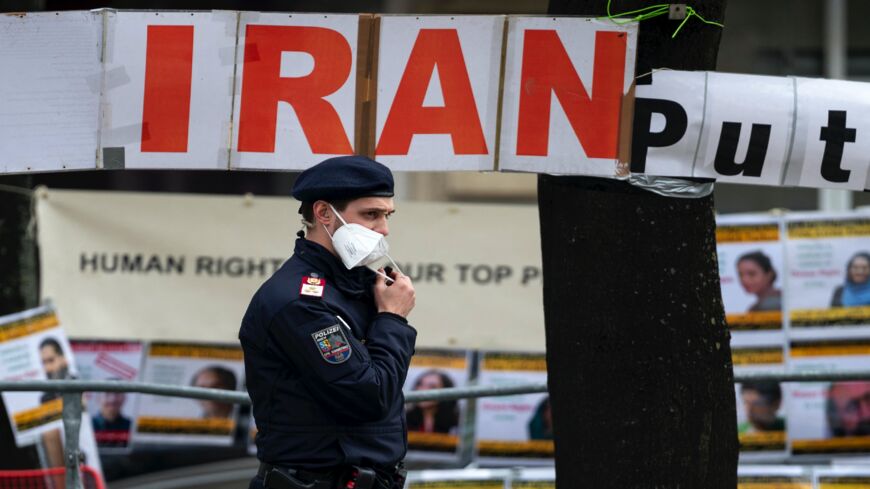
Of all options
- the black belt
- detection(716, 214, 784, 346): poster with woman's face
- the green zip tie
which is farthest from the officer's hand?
detection(716, 214, 784, 346): poster with woman's face

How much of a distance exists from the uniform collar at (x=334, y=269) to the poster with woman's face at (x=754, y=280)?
352 cm

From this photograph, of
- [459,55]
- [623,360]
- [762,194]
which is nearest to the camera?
[623,360]

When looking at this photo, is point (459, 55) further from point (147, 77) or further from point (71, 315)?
point (71, 315)

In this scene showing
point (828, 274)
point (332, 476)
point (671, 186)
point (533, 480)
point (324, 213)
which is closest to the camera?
point (332, 476)

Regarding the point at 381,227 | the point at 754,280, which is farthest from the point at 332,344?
the point at 754,280

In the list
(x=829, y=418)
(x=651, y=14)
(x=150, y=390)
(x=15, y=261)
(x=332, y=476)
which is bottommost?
(x=829, y=418)

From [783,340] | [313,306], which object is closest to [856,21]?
[783,340]

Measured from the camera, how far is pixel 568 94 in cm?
380

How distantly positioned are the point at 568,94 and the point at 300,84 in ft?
2.66

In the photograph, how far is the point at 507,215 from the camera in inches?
259

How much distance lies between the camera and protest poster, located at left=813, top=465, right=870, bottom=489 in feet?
20.3

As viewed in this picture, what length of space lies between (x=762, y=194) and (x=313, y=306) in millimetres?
5530

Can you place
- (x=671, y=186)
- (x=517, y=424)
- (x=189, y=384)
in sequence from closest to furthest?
(x=671, y=186)
(x=517, y=424)
(x=189, y=384)

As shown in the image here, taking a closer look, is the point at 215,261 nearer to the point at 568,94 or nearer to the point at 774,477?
the point at 774,477
